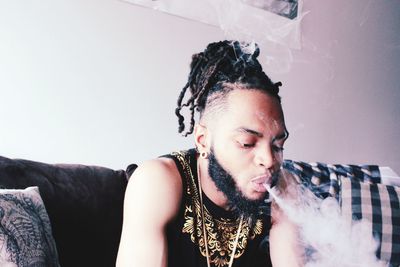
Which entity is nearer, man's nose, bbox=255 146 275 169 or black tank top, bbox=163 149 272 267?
man's nose, bbox=255 146 275 169

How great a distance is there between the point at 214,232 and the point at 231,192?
0.16 metres

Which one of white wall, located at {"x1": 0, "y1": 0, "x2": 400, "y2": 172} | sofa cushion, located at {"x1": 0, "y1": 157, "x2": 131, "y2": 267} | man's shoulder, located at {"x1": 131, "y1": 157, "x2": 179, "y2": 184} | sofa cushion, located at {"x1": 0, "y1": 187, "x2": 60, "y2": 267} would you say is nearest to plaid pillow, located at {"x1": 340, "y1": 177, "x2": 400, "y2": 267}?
white wall, located at {"x1": 0, "y1": 0, "x2": 400, "y2": 172}

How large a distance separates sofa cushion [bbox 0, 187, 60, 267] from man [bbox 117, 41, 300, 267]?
8.9 inches

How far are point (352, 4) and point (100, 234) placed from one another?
2424 mm

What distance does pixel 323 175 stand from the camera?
2.08 m

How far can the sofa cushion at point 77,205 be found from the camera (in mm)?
1315

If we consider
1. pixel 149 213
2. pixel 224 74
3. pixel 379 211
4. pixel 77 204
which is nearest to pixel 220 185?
pixel 149 213

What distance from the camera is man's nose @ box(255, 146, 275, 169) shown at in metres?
1.15

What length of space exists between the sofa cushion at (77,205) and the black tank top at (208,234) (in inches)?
12.1

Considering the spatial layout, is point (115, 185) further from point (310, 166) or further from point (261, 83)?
point (310, 166)

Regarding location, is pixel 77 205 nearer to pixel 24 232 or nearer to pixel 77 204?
pixel 77 204

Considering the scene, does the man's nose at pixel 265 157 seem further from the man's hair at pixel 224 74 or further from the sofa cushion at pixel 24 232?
the sofa cushion at pixel 24 232

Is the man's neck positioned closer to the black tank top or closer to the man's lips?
the black tank top

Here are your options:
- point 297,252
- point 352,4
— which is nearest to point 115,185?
point 297,252
